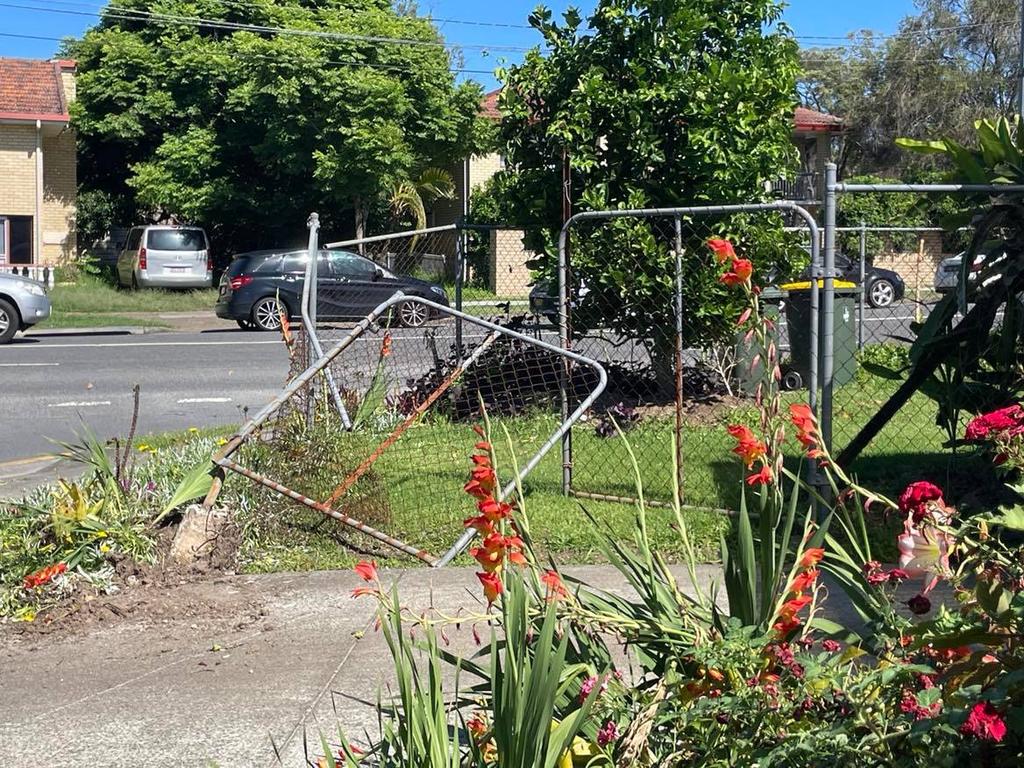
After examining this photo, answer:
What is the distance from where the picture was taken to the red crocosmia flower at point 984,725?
248 centimetres

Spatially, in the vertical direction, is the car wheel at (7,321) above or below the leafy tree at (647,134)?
below

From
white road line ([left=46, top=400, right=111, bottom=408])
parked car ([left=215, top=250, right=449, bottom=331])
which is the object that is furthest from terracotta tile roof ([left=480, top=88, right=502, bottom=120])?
white road line ([left=46, top=400, right=111, bottom=408])

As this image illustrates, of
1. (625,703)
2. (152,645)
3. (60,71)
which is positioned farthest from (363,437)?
(60,71)

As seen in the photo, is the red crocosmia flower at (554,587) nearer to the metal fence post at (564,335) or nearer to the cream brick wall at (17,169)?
the metal fence post at (564,335)

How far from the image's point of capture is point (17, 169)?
104 feet

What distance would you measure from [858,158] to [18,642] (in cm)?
4664

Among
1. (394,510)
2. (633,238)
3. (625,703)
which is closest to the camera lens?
(625,703)

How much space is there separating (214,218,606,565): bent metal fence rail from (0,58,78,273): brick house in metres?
23.1

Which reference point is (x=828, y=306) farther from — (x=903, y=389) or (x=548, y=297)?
(x=548, y=297)

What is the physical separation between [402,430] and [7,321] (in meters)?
15.3

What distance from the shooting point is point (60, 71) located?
3306cm

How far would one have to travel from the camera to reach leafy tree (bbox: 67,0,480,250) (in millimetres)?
30062

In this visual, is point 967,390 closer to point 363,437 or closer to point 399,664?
point 363,437

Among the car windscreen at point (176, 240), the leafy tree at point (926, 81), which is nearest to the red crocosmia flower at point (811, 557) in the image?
the car windscreen at point (176, 240)
